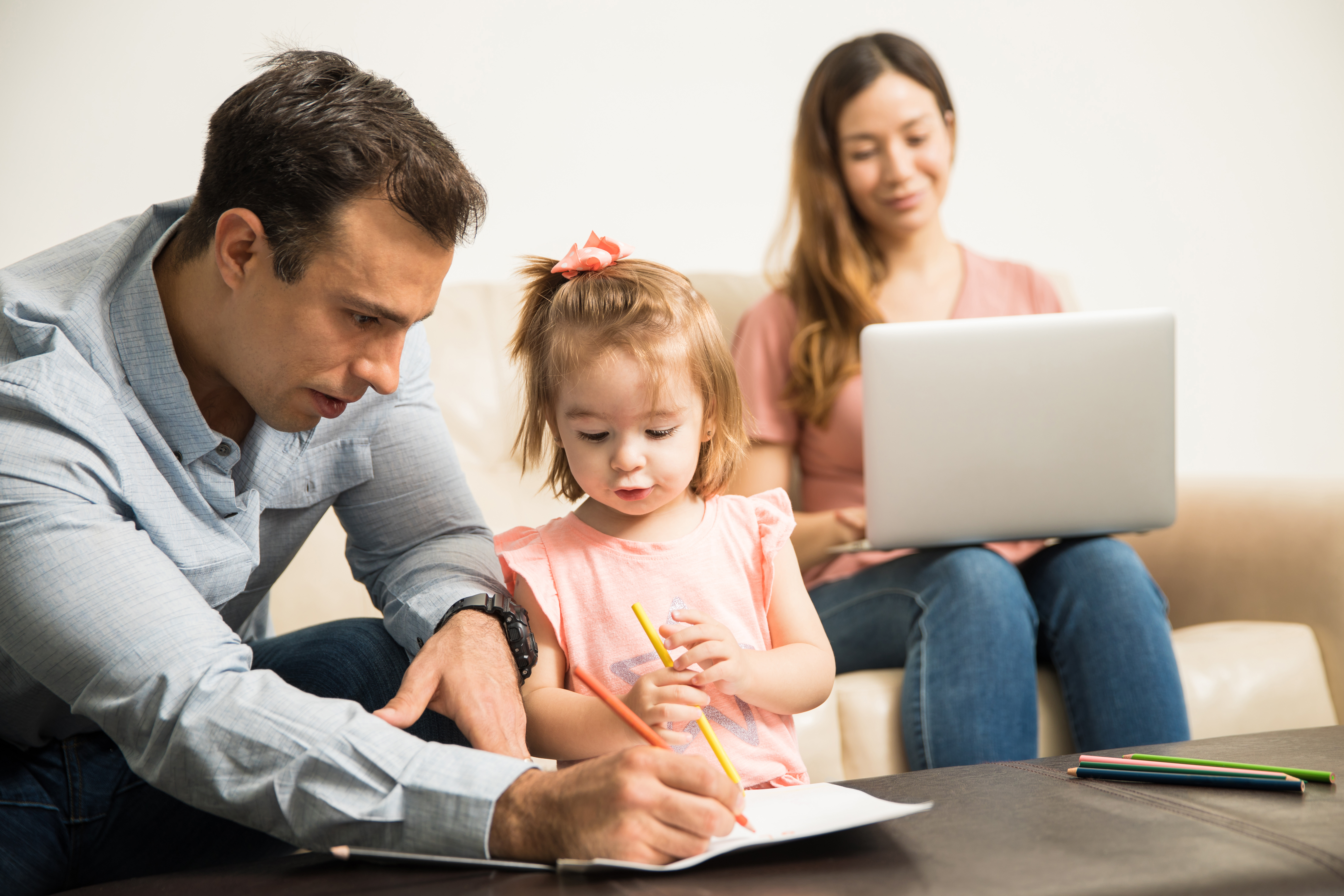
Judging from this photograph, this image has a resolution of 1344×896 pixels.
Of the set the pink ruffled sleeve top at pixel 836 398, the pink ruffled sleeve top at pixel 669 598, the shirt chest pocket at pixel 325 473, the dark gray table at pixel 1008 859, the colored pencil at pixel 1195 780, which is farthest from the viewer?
the pink ruffled sleeve top at pixel 836 398

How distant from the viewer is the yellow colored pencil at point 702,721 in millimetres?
781

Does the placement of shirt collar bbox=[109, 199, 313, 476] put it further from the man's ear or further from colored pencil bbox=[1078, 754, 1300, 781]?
colored pencil bbox=[1078, 754, 1300, 781]

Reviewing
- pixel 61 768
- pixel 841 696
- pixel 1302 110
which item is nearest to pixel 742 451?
pixel 841 696

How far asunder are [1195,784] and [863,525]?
800 millimetres

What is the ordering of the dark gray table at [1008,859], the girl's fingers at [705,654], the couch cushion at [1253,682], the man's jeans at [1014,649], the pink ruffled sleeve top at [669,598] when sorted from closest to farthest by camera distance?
the dark gray table at [1008,859], the girl's fingers at [705,654], the pink ruffled sleeve top at [669,598], the man's jeans at [1014,649], the couch cushion at [1253,682]

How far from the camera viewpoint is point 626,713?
0.81 metres

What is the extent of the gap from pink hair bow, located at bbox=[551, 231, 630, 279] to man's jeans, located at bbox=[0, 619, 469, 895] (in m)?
0.46

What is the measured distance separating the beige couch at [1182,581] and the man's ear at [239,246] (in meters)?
0.70

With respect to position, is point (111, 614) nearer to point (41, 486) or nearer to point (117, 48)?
point (41, 486)

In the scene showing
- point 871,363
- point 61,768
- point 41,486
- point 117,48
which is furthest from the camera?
point 117,48

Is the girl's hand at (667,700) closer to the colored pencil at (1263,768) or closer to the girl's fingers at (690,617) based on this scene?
the girl's fingers at (690,617)

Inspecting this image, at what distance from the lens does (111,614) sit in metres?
0.72

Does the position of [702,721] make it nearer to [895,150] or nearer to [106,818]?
[106,818]

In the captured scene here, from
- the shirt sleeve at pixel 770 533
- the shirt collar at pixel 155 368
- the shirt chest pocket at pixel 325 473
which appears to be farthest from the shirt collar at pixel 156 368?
the shirt sleeve at pixel 770 533
